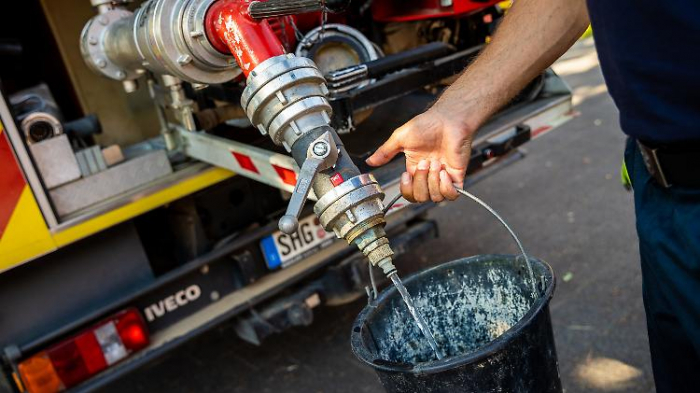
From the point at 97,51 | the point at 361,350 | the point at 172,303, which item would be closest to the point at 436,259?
the point at 172,303

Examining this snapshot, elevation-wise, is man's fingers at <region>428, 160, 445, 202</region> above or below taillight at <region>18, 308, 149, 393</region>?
above

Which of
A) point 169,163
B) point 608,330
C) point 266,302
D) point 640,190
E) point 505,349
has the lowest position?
point 608,330

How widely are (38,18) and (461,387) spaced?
286 centimetres

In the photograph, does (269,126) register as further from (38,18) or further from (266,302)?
(38,18)

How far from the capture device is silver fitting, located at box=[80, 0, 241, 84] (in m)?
2.00

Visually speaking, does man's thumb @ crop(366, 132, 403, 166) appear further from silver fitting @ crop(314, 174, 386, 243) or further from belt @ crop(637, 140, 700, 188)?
belt @ crop(637, 140, 700, 188)

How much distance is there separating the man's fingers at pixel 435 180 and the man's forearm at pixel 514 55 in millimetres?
116

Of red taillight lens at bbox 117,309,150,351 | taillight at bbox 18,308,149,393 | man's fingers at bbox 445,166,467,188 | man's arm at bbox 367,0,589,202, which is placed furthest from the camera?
red taillight lens at bbox 117,309,150,351

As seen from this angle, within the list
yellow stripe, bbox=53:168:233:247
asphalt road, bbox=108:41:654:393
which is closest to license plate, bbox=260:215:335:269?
yellow stripe, bbox=53:168:233:247

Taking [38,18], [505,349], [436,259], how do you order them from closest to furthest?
[505,349] < [38,18] < [436,259]

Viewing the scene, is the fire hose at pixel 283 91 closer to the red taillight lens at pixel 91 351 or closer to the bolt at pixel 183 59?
the bolt at pixel 183 59

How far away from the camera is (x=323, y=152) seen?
1580 millimetres

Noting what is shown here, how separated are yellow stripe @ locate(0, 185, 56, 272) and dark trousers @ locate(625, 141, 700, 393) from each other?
188 centimetres

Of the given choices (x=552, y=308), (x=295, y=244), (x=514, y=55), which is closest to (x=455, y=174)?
(x=514, y=55)
